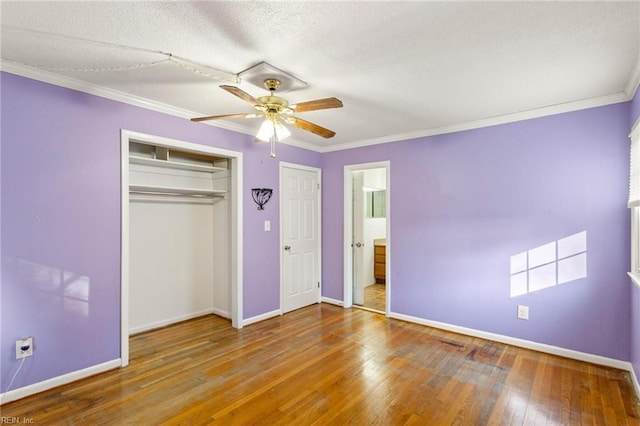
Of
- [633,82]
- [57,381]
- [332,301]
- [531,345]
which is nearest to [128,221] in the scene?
[57,381]

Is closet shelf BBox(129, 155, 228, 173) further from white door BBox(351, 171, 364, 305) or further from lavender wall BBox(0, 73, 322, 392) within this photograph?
white door BBox(351, 171, 364, 305)

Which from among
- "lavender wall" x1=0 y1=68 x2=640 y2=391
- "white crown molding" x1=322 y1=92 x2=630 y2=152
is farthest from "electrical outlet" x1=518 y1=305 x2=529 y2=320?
"white crown molding" x1=322 y1=92 x2=630 y2=152

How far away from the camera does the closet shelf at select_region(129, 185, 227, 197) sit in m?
3.46

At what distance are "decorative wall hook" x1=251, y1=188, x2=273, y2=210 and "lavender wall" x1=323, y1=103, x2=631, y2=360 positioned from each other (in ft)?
4.89

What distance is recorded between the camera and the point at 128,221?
289 cm

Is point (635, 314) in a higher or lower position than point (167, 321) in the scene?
higher

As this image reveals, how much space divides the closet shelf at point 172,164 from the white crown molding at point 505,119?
6.39 feet

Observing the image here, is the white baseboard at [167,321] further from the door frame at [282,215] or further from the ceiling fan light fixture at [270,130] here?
the ceiling fan light fixture at [270,130]

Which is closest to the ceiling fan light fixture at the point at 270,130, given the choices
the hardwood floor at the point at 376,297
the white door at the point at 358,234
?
the white door at the point at 358,234

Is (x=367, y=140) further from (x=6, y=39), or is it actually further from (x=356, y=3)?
(x=6, y=39)

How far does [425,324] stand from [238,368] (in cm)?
233

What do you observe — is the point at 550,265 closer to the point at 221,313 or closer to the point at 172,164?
the point at 221,313

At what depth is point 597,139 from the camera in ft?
9.36

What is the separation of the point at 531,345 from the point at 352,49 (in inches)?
130
